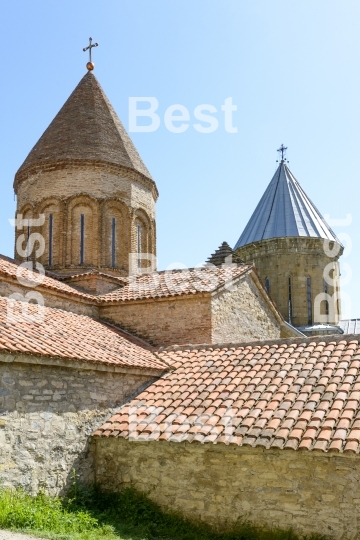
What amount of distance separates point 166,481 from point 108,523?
35.3 inches

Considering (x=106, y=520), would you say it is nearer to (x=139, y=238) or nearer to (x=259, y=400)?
(x=259, y=400)

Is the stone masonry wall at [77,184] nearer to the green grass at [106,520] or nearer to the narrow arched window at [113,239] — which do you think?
the narrow arched window at [113,239]

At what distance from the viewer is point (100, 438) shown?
7.53 m

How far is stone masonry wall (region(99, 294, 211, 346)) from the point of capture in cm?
1064

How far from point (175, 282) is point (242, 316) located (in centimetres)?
179

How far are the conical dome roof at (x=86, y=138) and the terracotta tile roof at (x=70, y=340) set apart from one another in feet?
15.7

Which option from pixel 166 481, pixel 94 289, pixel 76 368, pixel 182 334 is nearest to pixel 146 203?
pixel 94 289

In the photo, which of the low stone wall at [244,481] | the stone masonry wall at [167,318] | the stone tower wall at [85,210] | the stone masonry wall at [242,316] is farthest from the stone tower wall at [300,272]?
the low stone wall at [244,481]

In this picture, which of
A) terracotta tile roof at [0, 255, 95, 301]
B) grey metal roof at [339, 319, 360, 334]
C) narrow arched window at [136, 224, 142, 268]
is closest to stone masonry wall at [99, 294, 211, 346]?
terracotta tile roof at [0, 255, 95, 301]

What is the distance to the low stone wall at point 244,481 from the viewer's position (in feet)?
18.8

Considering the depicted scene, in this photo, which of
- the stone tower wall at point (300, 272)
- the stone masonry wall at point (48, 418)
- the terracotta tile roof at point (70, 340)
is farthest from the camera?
the stone tower wall at point (300, 272)

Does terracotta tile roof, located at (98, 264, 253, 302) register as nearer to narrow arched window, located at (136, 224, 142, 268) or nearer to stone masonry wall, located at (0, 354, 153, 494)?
narrow arched window, located at (136, 224, 142, 268)

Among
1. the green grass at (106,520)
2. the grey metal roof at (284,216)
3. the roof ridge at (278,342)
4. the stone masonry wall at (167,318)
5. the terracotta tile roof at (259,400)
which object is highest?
the grey metal roof at (284,216)

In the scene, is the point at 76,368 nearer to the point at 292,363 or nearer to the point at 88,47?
the point at 292,363
